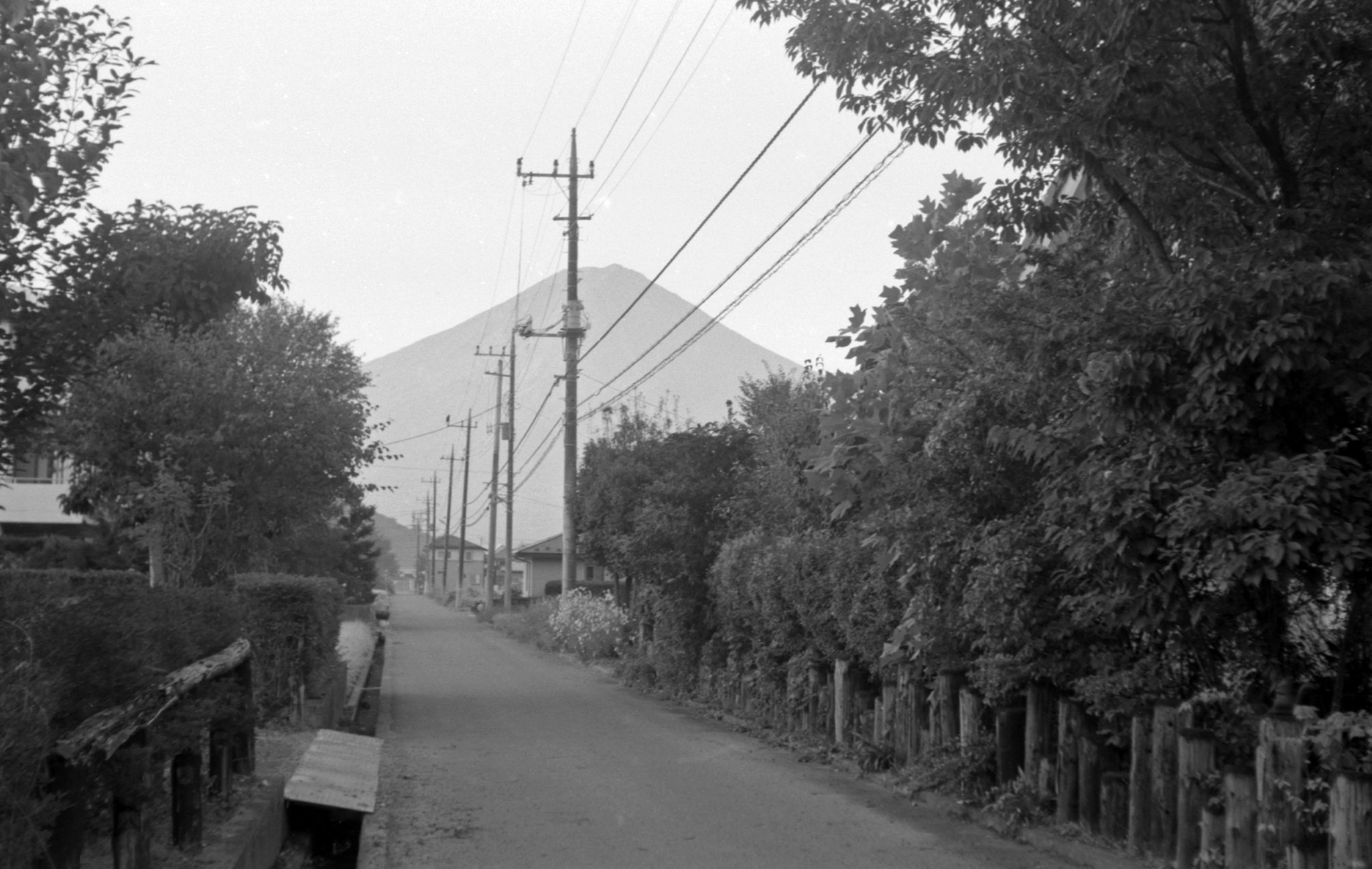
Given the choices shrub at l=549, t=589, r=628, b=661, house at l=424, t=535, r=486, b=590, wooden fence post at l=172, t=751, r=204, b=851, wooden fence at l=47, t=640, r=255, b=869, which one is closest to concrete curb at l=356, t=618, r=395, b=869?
wooden fence at l=47, t=640, r=255, b=869

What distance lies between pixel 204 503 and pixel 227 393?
1.45 meters

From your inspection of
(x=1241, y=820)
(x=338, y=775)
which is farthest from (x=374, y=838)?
(x=1241, y=820)

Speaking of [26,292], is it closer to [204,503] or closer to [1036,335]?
[1036,335]

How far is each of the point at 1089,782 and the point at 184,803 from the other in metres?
5.83

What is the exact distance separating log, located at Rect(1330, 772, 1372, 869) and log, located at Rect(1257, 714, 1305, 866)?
1.11 ft

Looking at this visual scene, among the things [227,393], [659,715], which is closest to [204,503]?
[227,393]

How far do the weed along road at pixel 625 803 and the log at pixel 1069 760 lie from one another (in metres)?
0.40

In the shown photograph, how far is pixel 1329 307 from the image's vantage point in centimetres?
711

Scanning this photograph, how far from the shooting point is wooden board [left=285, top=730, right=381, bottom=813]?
10000 mm

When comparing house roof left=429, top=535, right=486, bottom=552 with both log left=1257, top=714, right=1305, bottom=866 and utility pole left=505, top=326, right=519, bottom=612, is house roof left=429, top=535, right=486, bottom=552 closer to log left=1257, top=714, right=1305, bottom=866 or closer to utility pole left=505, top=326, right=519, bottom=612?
utility pole left=505, top=326, right=519, bottom=612

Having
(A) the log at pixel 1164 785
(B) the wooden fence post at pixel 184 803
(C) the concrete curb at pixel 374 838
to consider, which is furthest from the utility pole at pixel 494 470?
(B) the wooden fence post at pixel 184 803

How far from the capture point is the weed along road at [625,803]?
9180mm

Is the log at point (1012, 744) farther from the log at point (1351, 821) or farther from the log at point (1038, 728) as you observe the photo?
the log at point (1351, 821)

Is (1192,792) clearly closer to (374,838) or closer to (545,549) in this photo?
(374,838)
